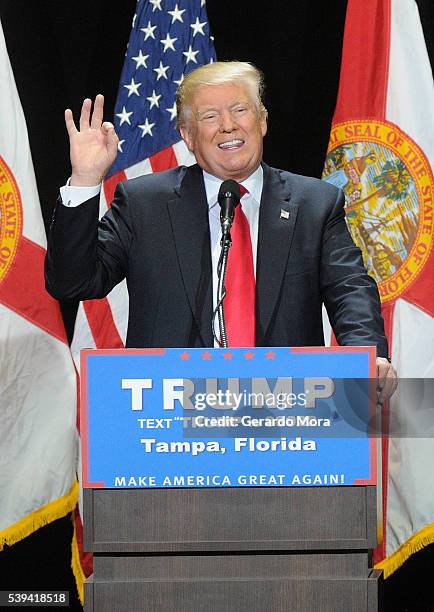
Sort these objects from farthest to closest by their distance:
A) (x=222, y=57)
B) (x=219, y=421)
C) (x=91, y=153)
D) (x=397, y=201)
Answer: (x=222, y=57)
(x=397, y=201)
(x=91, y=153)
(x=219, y=421)

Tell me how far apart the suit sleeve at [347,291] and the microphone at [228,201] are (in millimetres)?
434

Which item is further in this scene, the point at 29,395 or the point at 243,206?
the point at 29,395

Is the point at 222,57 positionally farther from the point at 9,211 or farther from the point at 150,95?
the point at 9,211

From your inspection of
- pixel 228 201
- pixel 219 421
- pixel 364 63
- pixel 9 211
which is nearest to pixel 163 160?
pixel 9 211

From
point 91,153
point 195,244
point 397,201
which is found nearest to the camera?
point 91,153

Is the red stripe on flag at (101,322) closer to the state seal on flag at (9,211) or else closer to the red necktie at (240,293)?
the state seal on flag at (9,211)

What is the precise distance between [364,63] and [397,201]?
1.79 ft

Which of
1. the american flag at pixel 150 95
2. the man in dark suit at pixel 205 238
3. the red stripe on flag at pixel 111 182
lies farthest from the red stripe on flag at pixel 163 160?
the man in dark suit at pixel 205 238

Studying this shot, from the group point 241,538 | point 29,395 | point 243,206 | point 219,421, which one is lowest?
point 29,395

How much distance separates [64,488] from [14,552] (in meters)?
0.51

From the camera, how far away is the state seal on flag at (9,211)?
3.61 metres

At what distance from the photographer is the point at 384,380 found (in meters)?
1.79

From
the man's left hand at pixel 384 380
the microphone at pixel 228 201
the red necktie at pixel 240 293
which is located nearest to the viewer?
the man's left hand at pixel 384 380

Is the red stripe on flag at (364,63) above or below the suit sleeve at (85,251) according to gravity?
above
